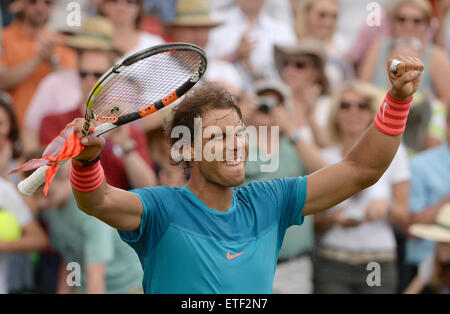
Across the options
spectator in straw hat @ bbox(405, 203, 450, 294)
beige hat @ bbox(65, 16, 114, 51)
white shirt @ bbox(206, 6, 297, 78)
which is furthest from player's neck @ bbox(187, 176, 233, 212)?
white shirt @ bbox(206, 6, 297, 78)

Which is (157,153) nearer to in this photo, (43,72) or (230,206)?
(43,72)

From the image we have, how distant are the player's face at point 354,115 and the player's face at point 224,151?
2771mm

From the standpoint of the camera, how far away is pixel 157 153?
5.71 m

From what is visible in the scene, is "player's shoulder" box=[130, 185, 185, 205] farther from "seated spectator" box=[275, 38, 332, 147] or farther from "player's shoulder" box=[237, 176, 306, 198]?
"seated spectator" box=[275, 38, 332, 147]

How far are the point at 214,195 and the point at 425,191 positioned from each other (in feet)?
11.1

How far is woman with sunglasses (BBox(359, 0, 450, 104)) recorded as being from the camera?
21.8 feet

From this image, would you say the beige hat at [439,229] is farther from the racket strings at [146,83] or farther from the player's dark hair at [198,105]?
the racket strings at [146,83]

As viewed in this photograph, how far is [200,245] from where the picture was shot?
114 inches

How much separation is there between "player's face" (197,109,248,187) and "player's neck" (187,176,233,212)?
0.03 metres

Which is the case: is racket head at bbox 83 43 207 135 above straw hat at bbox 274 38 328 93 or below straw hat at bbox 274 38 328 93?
below

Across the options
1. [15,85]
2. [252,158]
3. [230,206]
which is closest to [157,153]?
[252,158]

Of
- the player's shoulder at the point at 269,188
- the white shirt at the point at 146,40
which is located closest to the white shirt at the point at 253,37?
the white shirt at the point at 146,40

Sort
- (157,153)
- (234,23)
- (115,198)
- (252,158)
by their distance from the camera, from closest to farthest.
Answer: (115,198) < (252,158) < (157,153) < (234,23)
